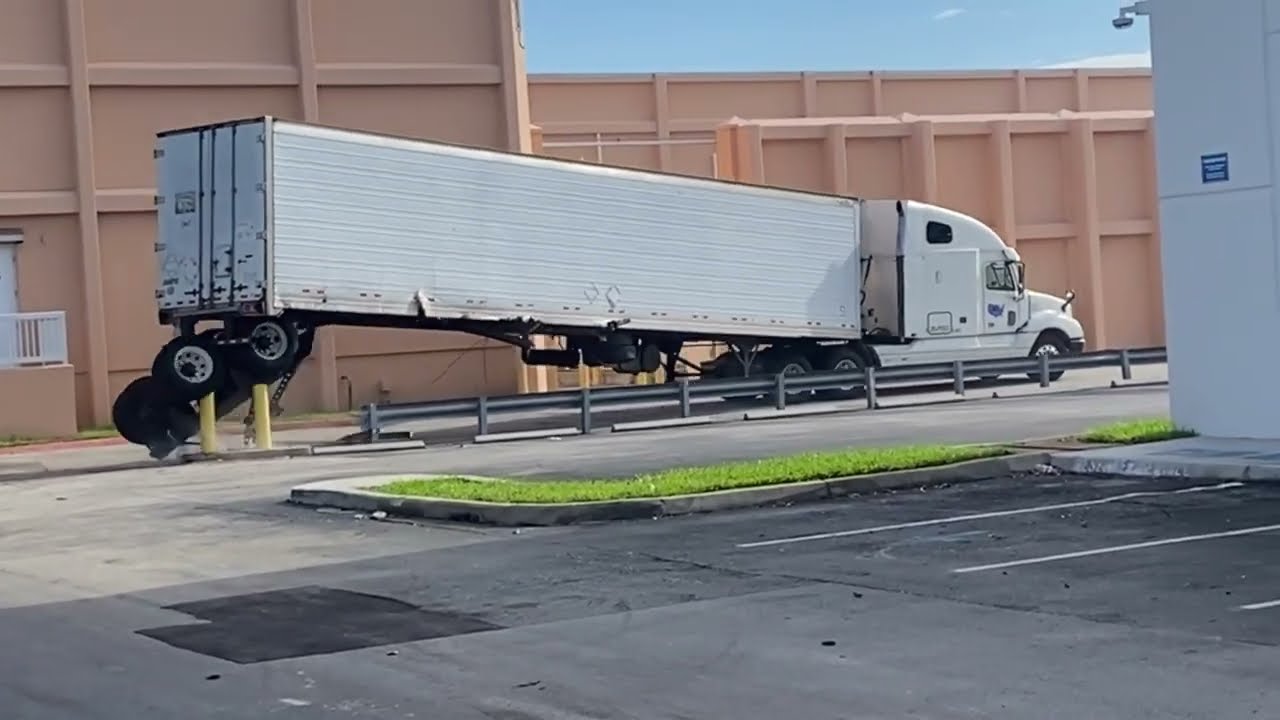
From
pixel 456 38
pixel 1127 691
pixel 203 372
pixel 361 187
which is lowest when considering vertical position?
pixel 1127 691

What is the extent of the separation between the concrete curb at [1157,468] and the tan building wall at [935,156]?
22.2 metres

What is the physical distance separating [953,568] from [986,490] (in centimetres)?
A: 436

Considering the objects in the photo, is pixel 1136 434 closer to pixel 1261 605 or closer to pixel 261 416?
pixel 1261 605

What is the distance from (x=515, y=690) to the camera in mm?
8352

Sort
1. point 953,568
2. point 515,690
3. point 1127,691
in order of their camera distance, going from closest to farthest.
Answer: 1. point 1127,691
2. point 515,690
3. point 953,568

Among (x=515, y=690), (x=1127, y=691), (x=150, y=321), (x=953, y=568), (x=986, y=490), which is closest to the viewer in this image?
(x=1127, y=691)

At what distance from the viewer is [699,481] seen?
1603 cm

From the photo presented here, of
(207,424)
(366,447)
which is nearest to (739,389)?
(366,447)

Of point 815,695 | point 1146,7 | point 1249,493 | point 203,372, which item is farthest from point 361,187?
point 815,695

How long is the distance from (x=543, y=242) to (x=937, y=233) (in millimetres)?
8926

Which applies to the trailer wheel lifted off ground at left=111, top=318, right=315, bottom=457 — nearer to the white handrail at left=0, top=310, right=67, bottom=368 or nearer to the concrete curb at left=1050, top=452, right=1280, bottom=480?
the white handrail at left=0, top=310, right=67, bottom=368

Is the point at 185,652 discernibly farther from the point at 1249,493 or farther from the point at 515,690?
the point at 1249,493

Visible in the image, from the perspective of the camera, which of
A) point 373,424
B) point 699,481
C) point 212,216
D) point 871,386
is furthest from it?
point 871,386

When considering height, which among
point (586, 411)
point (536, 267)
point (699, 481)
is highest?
point (536, 267)
